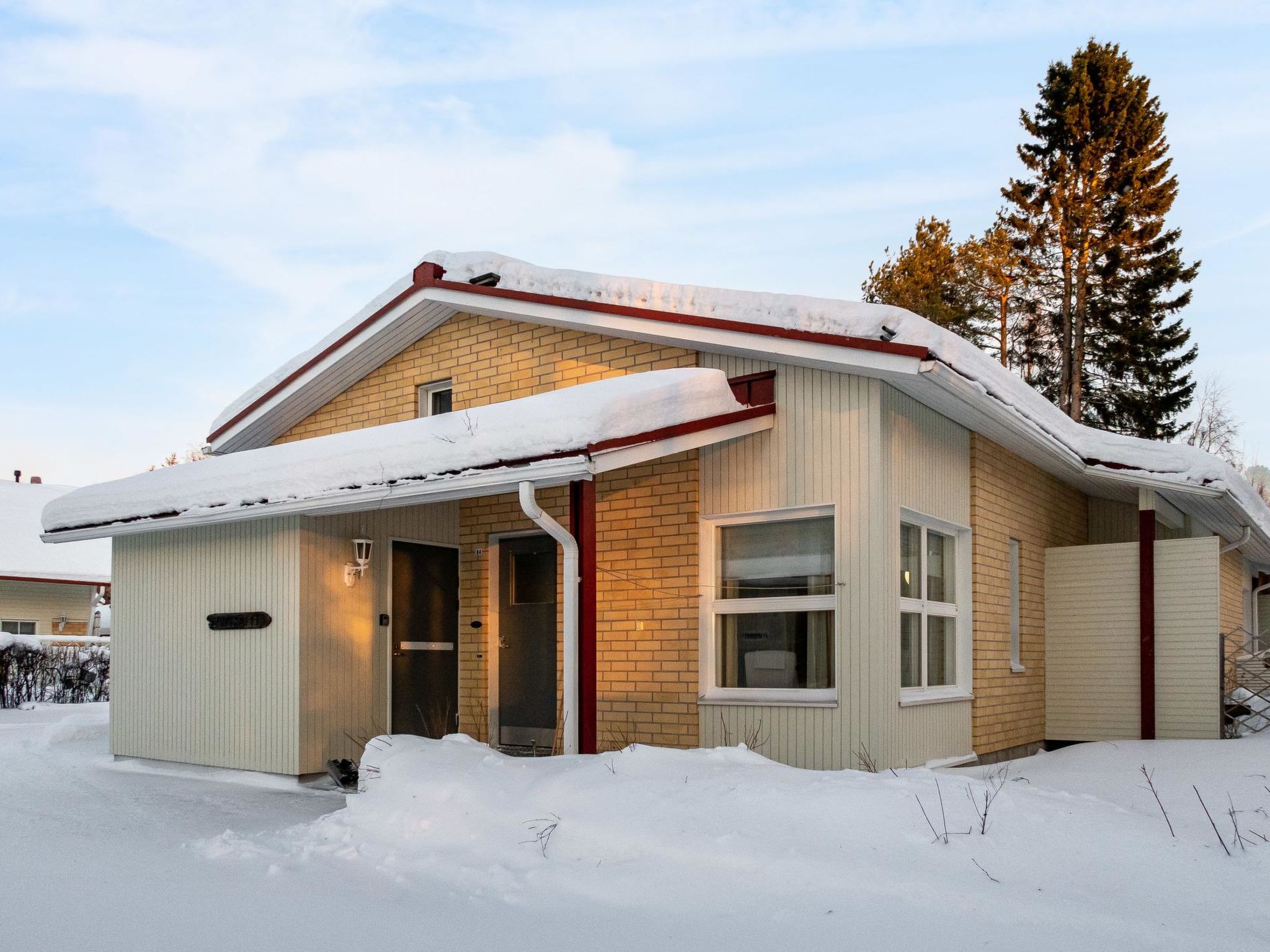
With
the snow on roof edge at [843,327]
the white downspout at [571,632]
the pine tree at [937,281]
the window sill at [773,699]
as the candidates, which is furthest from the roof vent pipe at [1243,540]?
the pine tree at [937,281]

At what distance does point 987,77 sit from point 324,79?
7.98m

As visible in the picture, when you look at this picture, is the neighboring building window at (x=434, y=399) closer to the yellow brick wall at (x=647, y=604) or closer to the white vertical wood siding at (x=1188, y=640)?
the yellow brick wall at (x=647, y=604)

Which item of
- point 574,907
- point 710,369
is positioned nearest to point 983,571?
point 710,369

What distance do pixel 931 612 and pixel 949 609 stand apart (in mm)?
451

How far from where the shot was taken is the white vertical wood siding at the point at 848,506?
7684mm

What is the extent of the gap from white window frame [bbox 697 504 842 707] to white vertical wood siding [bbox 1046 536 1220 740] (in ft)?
14.5

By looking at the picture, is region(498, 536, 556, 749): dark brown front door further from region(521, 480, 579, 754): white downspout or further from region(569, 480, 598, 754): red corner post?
region(569, 480, 598, 754): red corner post

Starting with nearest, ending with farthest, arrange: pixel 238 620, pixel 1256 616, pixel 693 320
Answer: pixel 693 320 → pixel 238 620 → pixel 1256 616

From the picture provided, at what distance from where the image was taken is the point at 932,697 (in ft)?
28.2

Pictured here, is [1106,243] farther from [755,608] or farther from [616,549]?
[755,608]

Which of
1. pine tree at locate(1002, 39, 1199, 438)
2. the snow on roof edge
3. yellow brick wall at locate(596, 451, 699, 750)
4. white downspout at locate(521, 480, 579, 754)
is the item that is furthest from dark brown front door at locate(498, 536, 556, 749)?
pine tree at locate(1002, 39, 1199, 438)

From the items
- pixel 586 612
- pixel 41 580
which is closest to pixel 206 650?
pixel 586 612

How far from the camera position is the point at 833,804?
547 cm

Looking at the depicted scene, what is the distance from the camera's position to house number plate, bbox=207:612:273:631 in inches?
364
